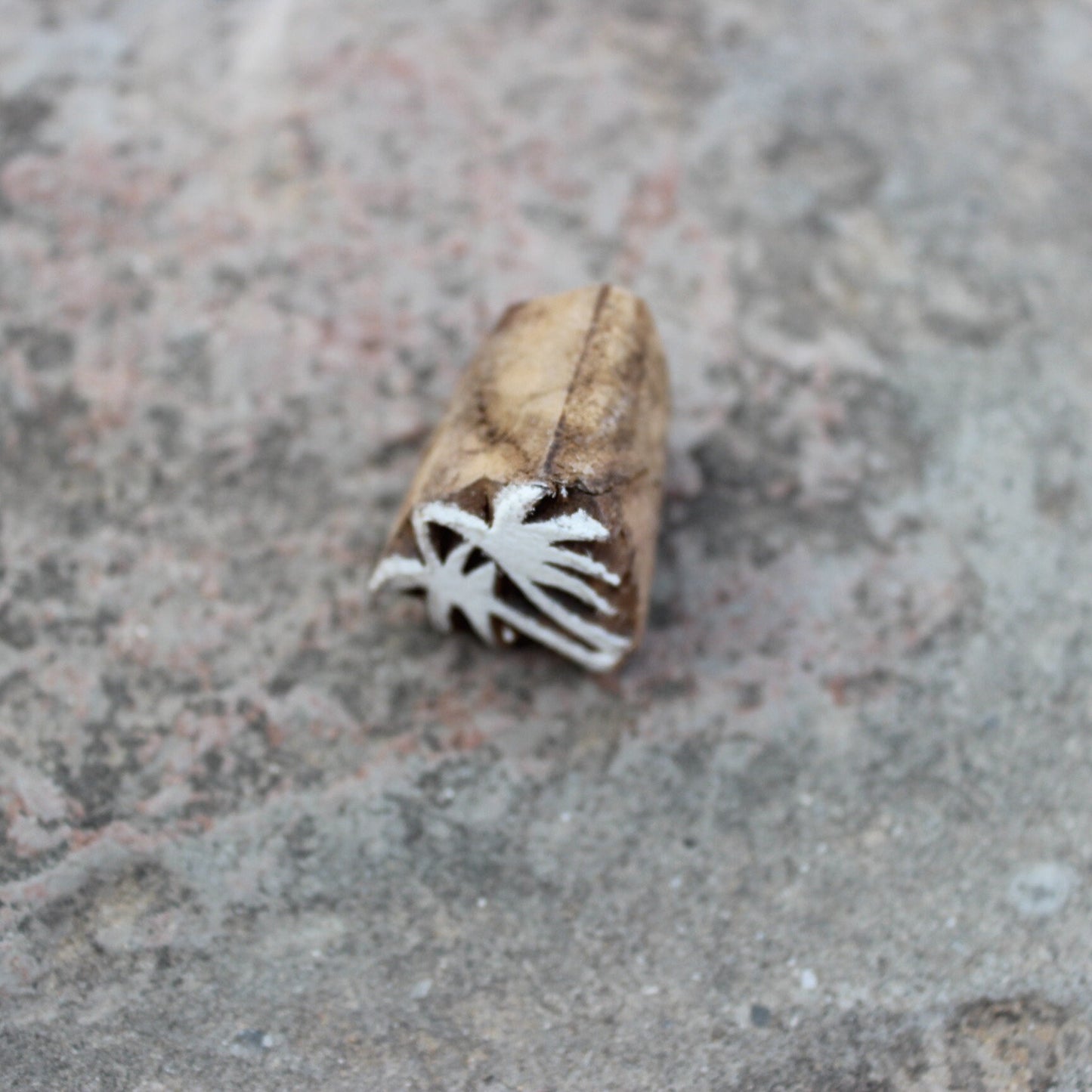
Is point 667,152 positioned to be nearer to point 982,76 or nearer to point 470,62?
point 470,62

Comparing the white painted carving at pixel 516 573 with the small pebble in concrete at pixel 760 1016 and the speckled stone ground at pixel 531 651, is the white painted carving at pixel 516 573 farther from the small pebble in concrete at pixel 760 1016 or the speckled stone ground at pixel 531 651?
the small pebble in concrete at pixel 760 1016

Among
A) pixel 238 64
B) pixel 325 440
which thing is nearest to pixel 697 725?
pixel 325 440

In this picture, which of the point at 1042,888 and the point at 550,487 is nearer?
the point at 550,487

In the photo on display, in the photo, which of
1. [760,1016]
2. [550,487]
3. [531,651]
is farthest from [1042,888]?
[550,487]

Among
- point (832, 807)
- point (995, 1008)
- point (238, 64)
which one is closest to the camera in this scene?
point (995, 1008)

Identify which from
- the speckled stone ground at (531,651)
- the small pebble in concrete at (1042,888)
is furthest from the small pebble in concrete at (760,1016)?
the small pebble in concrete at (1042,888)

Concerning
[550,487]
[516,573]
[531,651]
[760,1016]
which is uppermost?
[550,487]

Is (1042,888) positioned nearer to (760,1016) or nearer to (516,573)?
(760,1016)
